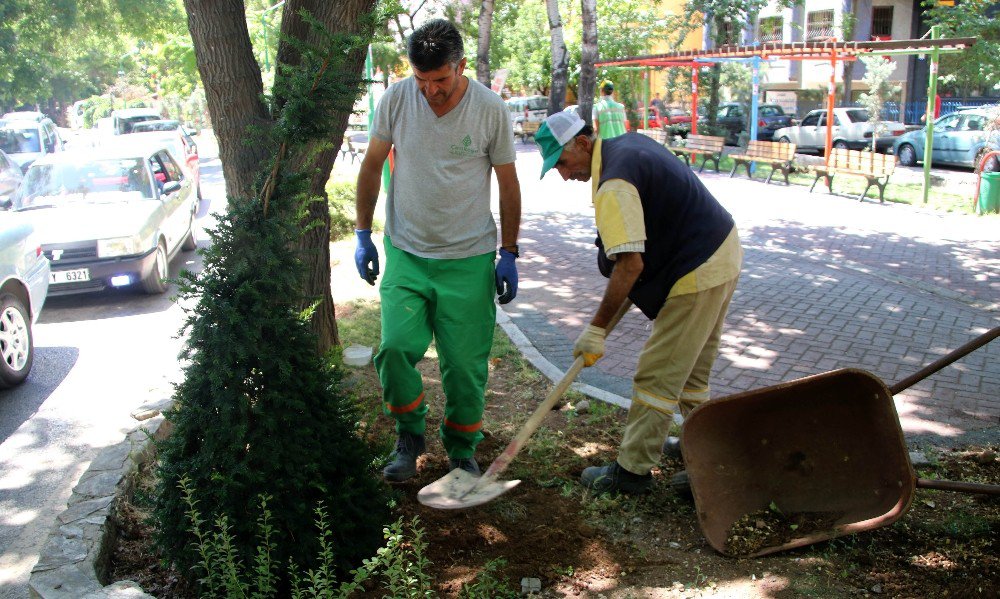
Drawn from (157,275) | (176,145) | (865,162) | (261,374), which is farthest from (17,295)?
(865,162)

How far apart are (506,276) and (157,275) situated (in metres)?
6.70

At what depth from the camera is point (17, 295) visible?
22.2ft

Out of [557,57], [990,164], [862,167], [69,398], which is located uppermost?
[557,57]

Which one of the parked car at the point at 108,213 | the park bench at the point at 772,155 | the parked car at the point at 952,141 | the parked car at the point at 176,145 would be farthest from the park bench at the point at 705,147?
the parked car at the point at 108,213

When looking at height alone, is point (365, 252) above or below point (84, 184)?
above

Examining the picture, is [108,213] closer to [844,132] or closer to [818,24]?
[844,132]

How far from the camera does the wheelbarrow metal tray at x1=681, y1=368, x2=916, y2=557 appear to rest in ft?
11.1

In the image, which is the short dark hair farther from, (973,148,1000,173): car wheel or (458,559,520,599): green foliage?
(973,148,1000,173): car wheel

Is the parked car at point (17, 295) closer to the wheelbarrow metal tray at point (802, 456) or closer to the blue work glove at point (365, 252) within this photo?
the blue work glove at point (365, 252)

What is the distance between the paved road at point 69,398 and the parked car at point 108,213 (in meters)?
0.41

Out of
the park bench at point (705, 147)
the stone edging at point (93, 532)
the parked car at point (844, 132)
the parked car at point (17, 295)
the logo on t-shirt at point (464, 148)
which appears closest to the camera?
the stone edging at point (93, 532)

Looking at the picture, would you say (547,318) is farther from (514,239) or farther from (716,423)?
(716,423)

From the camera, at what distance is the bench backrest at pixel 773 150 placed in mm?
17281

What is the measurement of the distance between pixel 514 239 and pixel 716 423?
126cm
